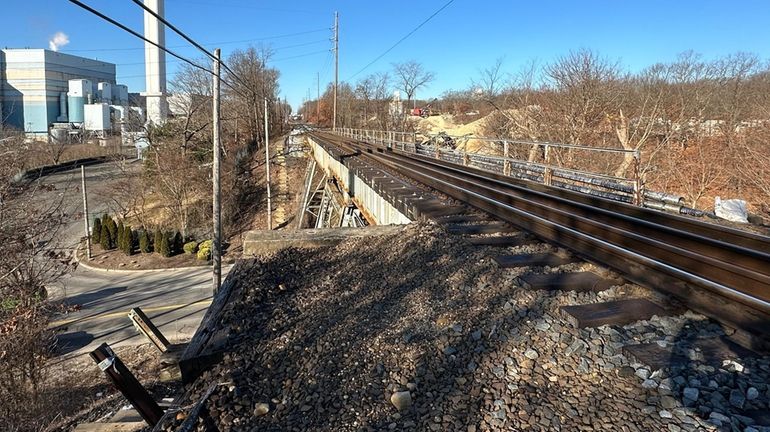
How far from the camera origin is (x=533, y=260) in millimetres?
5207

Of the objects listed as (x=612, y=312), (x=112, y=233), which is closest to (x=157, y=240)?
(x=112, y=233)

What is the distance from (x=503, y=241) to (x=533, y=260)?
981 millimetres

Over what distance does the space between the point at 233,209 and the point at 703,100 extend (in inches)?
1260

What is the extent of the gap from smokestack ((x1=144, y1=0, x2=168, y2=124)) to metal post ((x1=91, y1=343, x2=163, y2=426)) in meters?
71.1

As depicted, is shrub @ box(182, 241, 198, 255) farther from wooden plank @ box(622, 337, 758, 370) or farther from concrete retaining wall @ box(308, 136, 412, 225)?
wooden plank @ box(622, 337, 758, 370)

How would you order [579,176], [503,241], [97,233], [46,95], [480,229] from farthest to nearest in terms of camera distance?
1. [46,95]
2. [97,233]
3. [579,176]
4. [480,229]
5. [503,241]

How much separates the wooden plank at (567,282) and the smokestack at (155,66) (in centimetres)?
7148

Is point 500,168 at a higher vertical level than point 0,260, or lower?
higher

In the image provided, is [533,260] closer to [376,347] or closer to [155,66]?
[376,347]

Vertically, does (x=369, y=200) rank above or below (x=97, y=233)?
above

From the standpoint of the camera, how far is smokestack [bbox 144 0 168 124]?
68.9m

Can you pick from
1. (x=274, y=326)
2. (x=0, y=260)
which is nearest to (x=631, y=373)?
(x=274, y=326)

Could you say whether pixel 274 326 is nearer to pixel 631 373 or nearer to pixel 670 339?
pixel 631 373

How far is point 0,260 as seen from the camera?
469 inches
